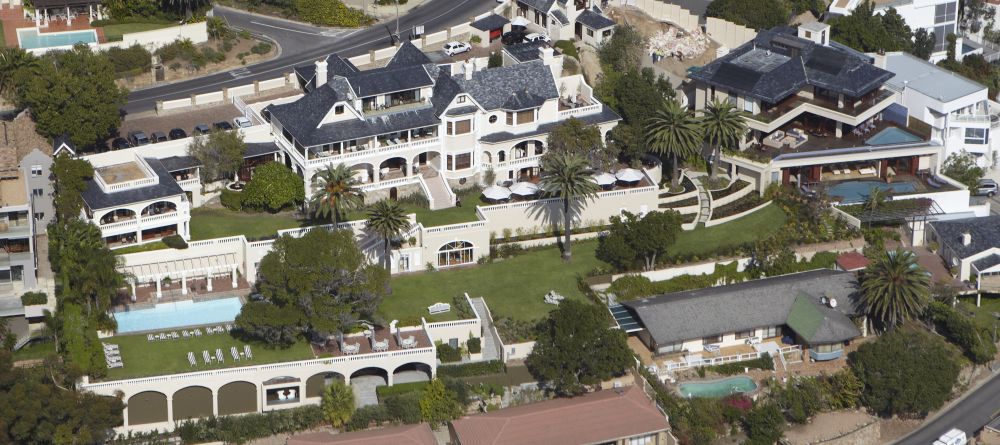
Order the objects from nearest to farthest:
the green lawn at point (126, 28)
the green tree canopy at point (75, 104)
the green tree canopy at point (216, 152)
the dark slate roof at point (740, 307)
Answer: the dark slate roof at point (740, 307) → the green tree canopy at point (216, 152) → the green tree canopy at point (75, 104) → the green lawn at point (126, 28)

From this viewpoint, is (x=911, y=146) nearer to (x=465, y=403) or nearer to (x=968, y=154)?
(x=968, y=154)

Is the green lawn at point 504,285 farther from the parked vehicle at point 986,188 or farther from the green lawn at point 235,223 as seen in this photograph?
the parked vehicle at point 986,188

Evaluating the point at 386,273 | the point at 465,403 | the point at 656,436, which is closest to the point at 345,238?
the point at 386,273

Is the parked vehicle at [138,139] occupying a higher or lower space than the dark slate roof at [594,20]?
lower

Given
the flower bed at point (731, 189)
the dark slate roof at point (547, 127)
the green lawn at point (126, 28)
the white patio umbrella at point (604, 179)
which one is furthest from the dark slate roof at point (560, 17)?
the green lawn at point (126, 28)

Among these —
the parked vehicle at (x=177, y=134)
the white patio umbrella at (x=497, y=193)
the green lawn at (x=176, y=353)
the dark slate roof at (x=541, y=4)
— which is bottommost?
the green lawn at (x=176, y=353)

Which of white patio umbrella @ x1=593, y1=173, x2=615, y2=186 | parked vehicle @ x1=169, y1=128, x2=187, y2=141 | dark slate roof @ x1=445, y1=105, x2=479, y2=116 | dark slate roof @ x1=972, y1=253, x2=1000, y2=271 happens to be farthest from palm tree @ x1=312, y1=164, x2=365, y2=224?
dark slate roof @ x1=972, y1=253, x2=1000, y2=271

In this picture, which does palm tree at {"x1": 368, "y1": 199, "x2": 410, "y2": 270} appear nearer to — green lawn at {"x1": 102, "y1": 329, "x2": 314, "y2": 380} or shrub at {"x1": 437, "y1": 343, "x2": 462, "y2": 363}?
shrub at {"x1": 437, "y1": 343, "x2": 462, "y2": 363}
